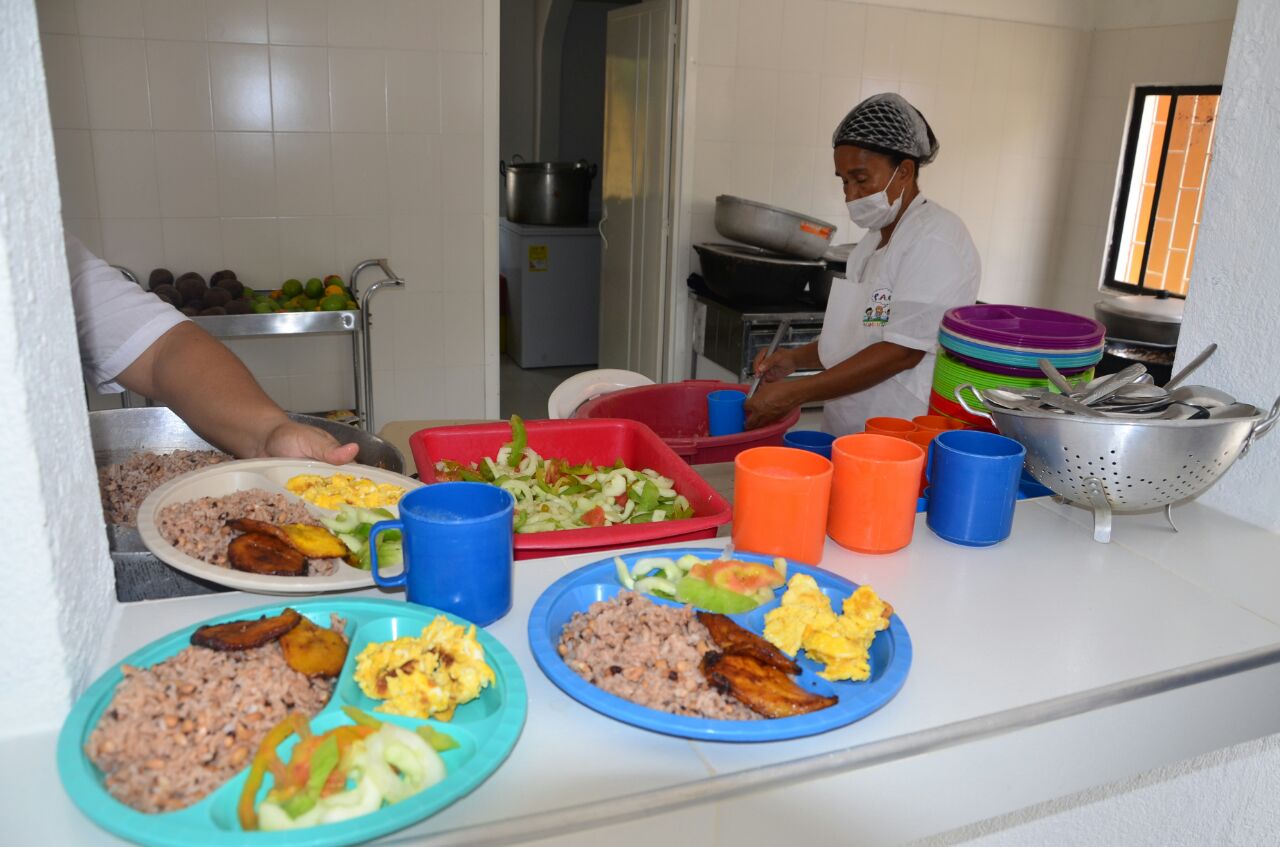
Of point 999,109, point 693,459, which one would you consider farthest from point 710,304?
point 693,459

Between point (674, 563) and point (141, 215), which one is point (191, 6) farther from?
point (674, 563)

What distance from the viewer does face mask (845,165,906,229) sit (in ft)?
7.54

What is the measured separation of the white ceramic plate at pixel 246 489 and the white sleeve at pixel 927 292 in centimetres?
131

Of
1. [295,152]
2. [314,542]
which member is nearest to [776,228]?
[295,152]

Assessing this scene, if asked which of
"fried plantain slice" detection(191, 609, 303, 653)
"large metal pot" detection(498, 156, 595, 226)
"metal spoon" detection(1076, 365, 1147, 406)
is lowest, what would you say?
"fried plantain slice" detection(191, 609, 303, 653)

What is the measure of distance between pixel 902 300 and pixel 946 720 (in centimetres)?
148

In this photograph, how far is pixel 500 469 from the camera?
160 centimetres

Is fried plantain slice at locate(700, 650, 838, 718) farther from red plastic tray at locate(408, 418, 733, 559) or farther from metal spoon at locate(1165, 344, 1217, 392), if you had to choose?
metal spoon at locate(1165, 344, 1217, 392)

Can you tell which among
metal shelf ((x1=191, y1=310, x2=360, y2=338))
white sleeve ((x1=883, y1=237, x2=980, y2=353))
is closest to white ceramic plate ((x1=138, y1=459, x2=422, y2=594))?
white sleeve ((x1=883, y1=237, x2=980, y2=353))

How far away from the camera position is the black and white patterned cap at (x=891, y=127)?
2217 millimetres

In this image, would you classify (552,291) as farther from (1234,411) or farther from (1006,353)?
(1234,411)

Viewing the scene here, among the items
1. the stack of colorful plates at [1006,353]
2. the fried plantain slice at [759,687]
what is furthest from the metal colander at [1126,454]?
the fried plantain slice at [759,687]

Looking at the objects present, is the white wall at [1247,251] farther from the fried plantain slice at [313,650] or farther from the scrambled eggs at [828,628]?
the fried plantain slice at [313,650]

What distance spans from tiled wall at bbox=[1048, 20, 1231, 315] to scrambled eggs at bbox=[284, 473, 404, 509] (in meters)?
3.97
